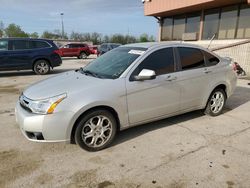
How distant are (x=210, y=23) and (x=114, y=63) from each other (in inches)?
555

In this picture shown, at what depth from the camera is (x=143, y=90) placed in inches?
144

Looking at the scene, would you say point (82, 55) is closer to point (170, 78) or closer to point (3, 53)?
point (3, 53)

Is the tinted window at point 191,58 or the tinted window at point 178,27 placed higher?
the tinted window at point 178,27

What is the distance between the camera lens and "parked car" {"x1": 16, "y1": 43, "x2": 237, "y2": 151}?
10.1ft

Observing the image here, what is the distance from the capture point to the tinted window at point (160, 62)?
3755 millimetres

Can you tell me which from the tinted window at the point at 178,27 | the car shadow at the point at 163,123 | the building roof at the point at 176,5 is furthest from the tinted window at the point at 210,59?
the tinted window at the point at 178,27

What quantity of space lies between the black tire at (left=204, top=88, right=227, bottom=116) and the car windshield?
6.65 feet

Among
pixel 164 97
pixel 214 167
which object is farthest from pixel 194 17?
pixel 214 167

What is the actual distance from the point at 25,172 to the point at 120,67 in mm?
2087

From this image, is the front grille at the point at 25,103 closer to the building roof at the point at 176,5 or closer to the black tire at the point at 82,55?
the building roof at the point at 176,5

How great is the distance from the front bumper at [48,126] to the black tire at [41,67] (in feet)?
26.8

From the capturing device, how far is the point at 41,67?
10781 millimetres

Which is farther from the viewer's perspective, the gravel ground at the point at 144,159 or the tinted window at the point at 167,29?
the tinted window at the point at 167,29

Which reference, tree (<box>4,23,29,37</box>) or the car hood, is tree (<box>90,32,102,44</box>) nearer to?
tree (<box>4,23,29,37</box>)
